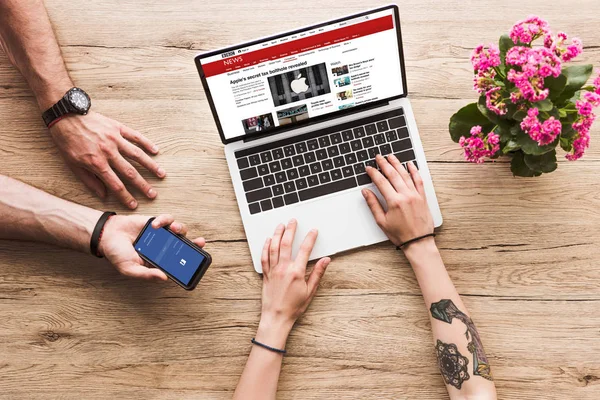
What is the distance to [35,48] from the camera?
3.95 feet

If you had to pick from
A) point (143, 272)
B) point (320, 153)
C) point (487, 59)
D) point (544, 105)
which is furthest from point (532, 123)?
point (143, 272)

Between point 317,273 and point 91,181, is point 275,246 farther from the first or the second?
point 91,181

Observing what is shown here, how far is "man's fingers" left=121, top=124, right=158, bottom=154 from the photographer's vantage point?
1223 mm

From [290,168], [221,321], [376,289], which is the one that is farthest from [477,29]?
[221,321]

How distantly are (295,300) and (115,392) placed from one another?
1.69ft

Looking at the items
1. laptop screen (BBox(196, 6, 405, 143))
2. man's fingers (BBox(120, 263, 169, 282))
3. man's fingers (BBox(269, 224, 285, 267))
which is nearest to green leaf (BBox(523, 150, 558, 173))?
laptop screen (BBox(196, 6, 405, 143))

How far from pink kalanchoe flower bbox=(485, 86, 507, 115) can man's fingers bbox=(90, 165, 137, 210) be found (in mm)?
853

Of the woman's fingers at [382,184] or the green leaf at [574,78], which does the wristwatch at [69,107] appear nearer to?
the woman's fingers at [382,184]

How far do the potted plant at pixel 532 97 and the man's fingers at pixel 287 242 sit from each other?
0.44 m

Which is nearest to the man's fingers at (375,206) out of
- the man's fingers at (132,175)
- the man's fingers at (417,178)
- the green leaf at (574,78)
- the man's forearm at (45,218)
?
the man's fingers at (417,178)

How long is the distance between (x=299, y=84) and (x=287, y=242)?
37cm

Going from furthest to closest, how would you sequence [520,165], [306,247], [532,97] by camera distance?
[306,247]
[520,165]
[532,97]

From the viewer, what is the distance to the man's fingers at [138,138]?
4.01ft

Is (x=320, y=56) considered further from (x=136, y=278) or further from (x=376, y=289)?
(x=136, y=278)
